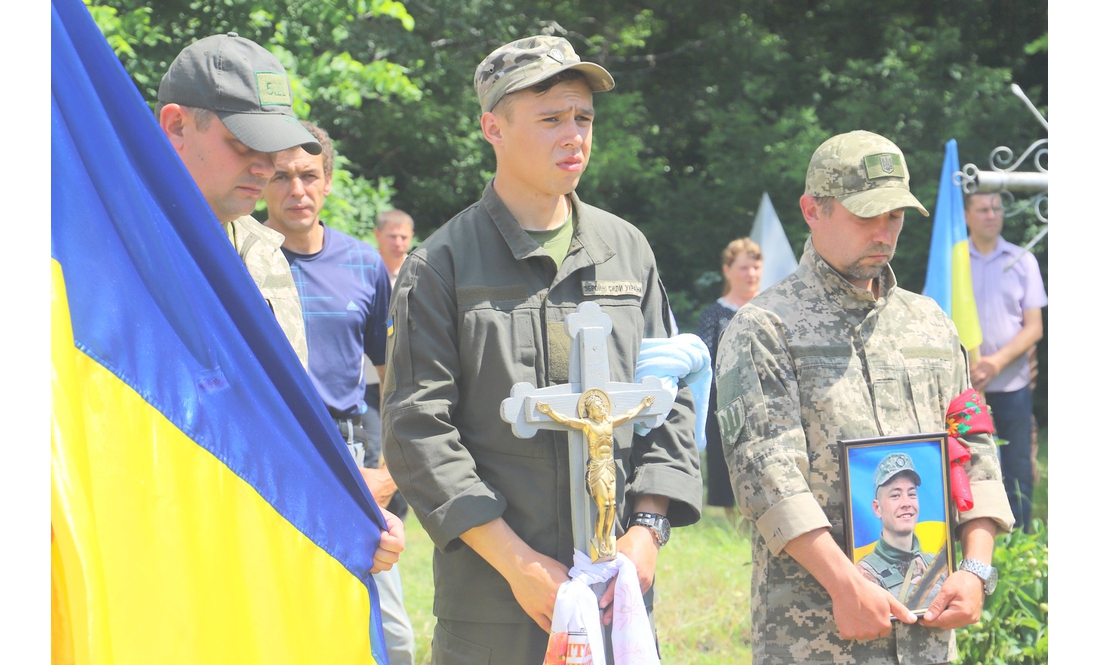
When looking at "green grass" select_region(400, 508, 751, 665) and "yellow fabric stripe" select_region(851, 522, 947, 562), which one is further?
"green grass" select_region(400, 508, 751, 665)

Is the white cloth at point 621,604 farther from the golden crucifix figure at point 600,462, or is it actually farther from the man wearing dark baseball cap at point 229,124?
the man wearing dark baseball cap at point 229,124

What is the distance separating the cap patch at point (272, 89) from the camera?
8.44ft

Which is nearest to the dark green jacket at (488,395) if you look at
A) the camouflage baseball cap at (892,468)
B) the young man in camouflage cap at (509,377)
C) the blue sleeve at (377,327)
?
the young man in camouflage cap at (509,377)

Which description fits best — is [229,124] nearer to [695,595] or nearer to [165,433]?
[165,433]

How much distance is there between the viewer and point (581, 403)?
2.30 m

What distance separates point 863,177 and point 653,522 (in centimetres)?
115

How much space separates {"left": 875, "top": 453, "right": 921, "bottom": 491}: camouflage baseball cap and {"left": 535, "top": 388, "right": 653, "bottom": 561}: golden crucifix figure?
2.75ft

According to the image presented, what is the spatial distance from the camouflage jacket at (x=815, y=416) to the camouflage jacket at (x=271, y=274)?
1.18 m

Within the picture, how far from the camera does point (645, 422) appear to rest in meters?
2.42

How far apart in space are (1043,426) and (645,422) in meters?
12.9

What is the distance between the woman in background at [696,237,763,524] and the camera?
7.04m

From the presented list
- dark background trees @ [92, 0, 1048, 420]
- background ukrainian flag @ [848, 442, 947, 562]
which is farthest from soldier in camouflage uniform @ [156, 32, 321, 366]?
dark background trees @ [92, 0, 1048, 420]

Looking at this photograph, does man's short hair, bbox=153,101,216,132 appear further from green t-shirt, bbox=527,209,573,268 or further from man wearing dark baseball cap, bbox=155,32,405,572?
green t-shirt, bbox=527,209,573,268

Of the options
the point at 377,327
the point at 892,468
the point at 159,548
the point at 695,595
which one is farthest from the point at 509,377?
the point at 695,595
